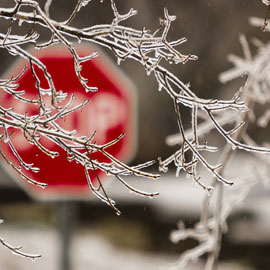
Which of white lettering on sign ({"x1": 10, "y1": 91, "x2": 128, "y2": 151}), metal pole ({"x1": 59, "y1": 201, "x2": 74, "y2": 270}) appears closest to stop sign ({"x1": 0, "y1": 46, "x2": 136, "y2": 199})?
white lettering on sign ({"x1": 10, "y1": 91, "x2": 128, "y2": 151})

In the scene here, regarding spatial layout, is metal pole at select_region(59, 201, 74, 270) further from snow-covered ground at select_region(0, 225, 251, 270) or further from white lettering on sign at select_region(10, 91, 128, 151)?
snow-covered ground at select_region(0, 225, 251, 270)

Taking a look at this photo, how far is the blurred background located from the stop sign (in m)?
6.15

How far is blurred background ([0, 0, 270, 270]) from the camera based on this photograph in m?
10.6

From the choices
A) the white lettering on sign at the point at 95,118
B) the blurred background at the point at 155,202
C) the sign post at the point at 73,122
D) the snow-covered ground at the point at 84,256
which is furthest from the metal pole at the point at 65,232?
the blurred background at the point at 155,202

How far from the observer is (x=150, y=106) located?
45.2ft

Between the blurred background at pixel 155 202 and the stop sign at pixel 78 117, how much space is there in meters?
6.15

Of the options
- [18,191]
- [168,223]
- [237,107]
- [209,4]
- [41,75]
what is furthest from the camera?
[18,191]

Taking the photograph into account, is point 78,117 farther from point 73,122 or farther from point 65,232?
point 65,232

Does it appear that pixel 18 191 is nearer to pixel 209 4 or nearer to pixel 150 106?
pixel 150 106

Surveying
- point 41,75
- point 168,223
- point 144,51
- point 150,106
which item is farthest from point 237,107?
point 150,106

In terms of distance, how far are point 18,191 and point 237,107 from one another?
11803 mm

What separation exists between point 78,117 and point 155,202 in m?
8.21

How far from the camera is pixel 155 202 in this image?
12.1m

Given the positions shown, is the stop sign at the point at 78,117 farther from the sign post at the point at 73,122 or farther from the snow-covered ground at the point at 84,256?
the snow-covered ground at the point at 84,256
